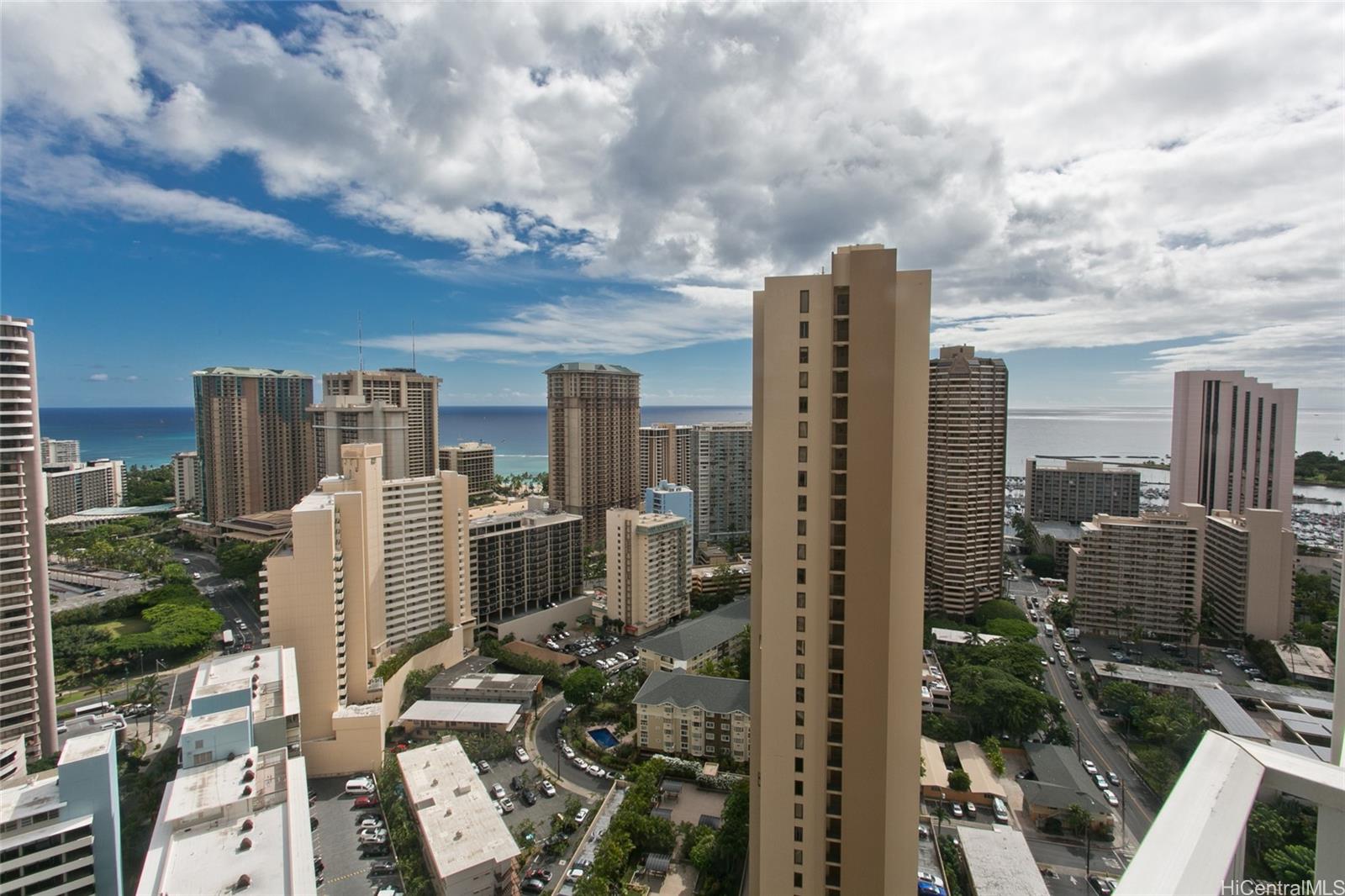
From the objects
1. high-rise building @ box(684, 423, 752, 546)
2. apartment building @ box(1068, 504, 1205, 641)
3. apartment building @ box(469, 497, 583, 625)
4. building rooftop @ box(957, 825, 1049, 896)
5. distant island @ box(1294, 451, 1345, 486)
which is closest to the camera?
building rooftop @ box(957, 825, 1049, 896)

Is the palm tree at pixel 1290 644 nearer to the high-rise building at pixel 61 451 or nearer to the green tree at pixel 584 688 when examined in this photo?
the green tree at pixel 584 688

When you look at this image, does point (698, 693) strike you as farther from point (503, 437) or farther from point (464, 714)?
point (503, 437)

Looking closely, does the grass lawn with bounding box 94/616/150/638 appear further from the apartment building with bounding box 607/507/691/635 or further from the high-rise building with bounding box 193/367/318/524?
the apartment building with bounding box 607/507/691/635

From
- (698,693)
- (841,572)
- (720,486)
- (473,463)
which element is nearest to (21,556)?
(698,693)

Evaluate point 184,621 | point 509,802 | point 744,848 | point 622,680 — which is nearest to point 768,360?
point 744,848

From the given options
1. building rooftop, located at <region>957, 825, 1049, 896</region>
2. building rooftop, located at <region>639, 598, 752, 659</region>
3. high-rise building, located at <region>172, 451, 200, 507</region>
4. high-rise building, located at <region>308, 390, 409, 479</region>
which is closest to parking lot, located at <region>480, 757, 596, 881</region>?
building rooftop, located at <region>639, 598, 752, 659</region>

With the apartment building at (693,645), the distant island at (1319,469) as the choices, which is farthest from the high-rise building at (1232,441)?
the apartment building at (693,645)
